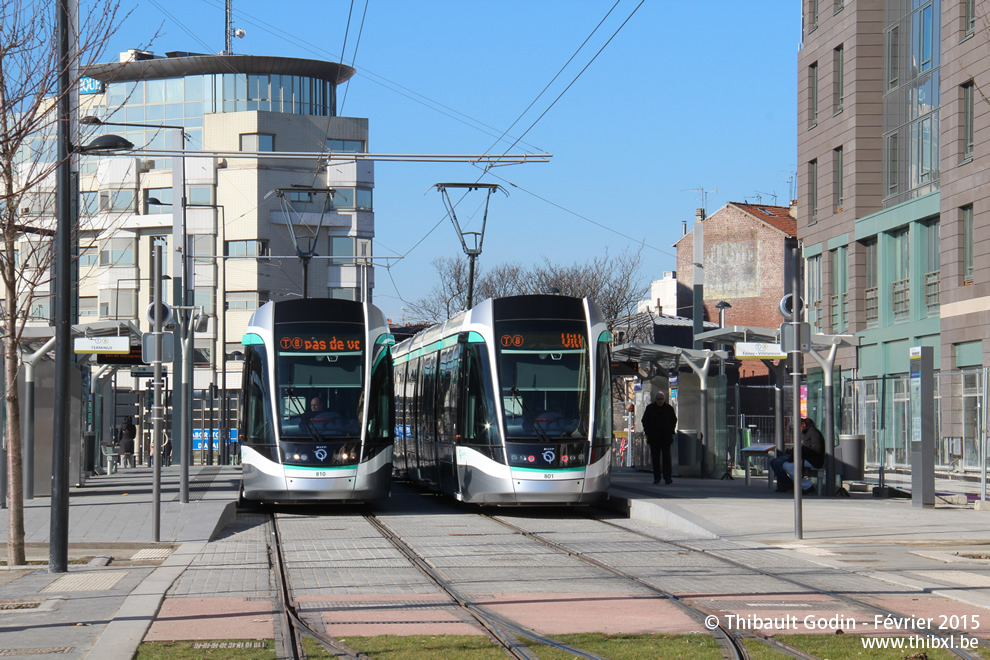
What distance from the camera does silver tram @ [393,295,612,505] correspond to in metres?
18.4

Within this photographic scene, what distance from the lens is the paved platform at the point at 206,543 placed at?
9055 millimetres

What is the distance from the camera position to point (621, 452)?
149ft

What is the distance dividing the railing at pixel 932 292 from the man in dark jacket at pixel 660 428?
12763 mm

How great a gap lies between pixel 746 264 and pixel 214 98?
32.3m

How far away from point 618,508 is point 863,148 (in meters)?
21.8

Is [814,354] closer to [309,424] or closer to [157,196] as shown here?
[309,424]

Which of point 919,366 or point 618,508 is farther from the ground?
point 919,366

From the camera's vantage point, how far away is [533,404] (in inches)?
733

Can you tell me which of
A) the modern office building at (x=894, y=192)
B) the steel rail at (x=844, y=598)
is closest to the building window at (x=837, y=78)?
the modern office building at (x=894, y=192)

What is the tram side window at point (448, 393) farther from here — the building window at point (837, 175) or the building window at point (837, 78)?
the building window at point (837, 78)

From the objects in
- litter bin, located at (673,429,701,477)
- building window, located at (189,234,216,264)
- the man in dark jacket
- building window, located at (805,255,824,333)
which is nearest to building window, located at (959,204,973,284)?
litter bin, located at (673,429,701,477)

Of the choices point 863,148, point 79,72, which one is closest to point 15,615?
point 79,72

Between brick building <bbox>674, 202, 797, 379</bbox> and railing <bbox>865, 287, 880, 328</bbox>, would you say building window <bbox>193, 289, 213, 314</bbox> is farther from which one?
railing <bbox>865, 287, 880, 328</bbox>

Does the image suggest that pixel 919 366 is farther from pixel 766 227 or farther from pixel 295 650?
pixel 766 227
